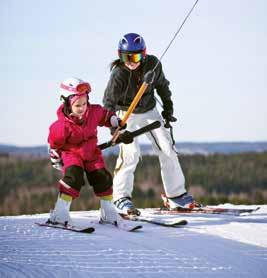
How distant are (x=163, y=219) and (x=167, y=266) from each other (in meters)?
2.13

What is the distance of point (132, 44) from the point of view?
6199 millimetres

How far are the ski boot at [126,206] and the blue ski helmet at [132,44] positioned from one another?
1.53 meters

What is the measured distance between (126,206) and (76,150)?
1.46 m

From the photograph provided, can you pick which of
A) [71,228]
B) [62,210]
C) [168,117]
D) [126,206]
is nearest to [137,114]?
[168,117]

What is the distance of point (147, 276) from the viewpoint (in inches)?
149

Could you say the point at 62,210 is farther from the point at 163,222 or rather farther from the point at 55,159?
the point at 163,222

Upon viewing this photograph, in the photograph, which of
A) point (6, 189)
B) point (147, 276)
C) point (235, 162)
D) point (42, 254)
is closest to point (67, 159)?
point (42, 254)

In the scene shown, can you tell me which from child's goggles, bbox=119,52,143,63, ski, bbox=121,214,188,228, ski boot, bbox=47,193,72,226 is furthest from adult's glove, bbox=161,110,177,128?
ski boot, bbox=47,193,72,226

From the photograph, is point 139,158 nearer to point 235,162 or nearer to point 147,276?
point 147,276

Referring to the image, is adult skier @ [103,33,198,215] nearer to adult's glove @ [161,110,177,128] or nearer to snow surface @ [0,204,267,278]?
adult's glove @ [161,110,177,128]

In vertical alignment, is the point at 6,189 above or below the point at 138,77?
below

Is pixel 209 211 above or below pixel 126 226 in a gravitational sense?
below

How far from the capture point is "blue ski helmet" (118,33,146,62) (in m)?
6.21

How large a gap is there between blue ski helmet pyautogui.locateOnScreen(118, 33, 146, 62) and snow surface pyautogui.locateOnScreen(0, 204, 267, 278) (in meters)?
1.75
